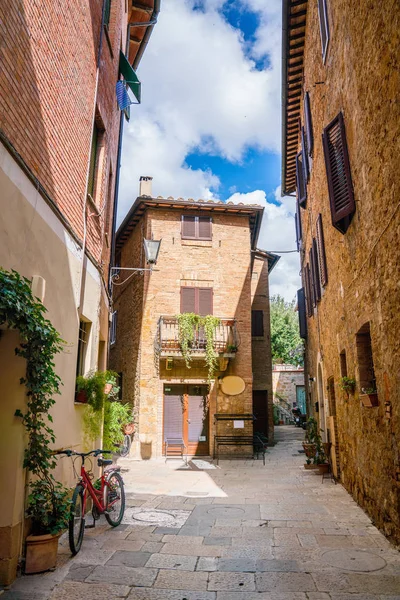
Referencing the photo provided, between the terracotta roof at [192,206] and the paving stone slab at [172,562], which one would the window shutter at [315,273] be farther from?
the paving stone slab at [172,562]

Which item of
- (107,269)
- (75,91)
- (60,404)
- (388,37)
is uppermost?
(75,91)

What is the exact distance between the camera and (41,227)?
15.6 feet

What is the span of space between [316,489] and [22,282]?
23.5 feet

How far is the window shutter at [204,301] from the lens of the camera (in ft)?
51.4

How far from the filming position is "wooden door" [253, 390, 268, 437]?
1792 centimetres

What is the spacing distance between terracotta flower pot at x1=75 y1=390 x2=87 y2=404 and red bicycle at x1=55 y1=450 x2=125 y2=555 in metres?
0.82

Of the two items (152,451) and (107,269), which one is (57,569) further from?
(152,451)

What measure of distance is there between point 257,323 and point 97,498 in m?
14.4

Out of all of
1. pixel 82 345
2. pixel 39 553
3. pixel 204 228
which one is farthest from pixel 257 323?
pixel 39 553

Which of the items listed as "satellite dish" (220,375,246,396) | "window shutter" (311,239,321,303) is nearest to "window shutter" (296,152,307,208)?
"window shutter" (311,239,321,303)

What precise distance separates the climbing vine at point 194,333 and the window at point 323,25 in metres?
8.60

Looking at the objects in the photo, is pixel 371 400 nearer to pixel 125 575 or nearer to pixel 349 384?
pixel 349 384

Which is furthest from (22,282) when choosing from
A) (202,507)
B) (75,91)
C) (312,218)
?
(312,218)

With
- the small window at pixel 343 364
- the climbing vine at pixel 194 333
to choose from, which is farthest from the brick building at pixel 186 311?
the small window at pixel 343 364
